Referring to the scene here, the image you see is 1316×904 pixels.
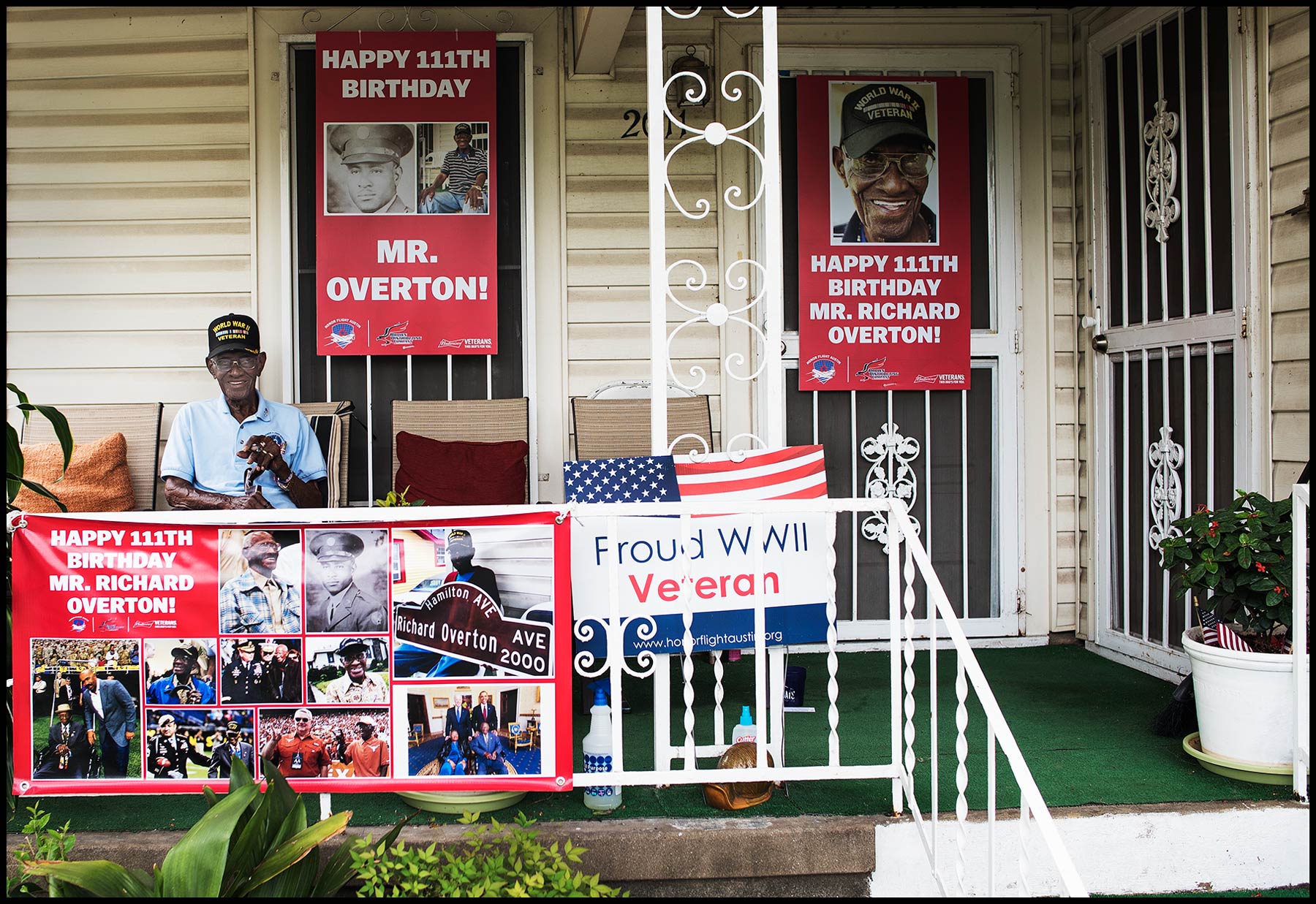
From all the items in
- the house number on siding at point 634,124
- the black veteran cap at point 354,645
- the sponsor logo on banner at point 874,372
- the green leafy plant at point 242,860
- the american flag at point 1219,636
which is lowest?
the green leafy plant at point 242,860

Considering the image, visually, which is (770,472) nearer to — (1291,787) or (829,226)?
(1291,787)

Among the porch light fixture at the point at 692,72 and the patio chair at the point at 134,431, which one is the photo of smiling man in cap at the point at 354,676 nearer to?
the patio chair at the point at 134,431

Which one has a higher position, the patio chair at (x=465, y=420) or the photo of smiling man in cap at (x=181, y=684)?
the patio chair at (x=465, y=420)

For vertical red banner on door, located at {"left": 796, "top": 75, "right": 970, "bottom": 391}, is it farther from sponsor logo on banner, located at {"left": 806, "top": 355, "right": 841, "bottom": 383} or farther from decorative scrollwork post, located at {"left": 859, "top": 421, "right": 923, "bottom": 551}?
decorative scrollwork post, located at {"left": 859, "top": 421, "right": 923, "bottom": 551}

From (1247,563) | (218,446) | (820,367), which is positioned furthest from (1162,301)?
(218,446)

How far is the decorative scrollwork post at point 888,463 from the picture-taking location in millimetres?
5129

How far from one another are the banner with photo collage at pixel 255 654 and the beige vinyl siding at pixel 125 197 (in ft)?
7.72

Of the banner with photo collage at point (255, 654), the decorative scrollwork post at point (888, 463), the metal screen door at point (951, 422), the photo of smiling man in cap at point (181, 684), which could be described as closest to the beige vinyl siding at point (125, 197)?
the banner with photo collage at point (255, 654)

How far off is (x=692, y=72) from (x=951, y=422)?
198cm

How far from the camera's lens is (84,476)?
14.8 ft

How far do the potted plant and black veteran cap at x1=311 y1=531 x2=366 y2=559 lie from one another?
2.39 m

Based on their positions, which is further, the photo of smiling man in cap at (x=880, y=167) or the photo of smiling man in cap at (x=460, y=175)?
the photo of smiling man in cap at (x=880, y=167)

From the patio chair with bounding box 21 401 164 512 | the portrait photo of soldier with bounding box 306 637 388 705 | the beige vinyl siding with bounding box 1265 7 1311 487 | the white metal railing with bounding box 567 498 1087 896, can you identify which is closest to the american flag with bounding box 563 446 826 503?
the white metal railing with bounding box 567 498 1087 896

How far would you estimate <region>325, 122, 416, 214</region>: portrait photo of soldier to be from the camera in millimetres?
4902
